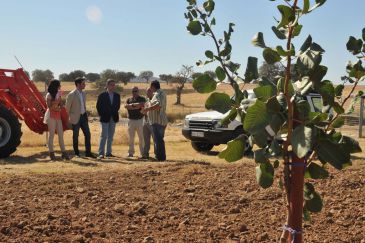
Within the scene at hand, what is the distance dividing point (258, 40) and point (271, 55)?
138 millimetres

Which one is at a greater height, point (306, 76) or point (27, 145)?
point (306, 76)

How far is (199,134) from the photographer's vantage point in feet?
39.9

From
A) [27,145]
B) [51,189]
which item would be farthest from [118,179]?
[27,145]

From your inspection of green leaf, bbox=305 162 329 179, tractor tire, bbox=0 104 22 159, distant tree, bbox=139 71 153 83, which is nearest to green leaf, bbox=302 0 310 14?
green leaf, bbox=305 162 329 179

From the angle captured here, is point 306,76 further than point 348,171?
No

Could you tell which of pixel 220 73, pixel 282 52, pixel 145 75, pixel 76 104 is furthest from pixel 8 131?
pixel 145 75

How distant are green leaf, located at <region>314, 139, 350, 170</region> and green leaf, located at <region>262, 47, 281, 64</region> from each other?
415 mm

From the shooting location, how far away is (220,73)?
2.39 metres

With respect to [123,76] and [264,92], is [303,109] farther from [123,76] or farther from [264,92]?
[123,76]

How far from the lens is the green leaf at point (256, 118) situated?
81.5 inches

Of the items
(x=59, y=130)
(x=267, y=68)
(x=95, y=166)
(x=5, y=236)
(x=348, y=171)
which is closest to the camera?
(x=267, y=68)

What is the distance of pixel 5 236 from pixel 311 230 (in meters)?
2.40

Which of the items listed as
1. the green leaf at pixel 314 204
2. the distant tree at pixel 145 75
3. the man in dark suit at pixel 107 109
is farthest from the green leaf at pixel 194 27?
the distant tree at pixel 145 75

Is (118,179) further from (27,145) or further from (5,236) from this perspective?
(27,145)
